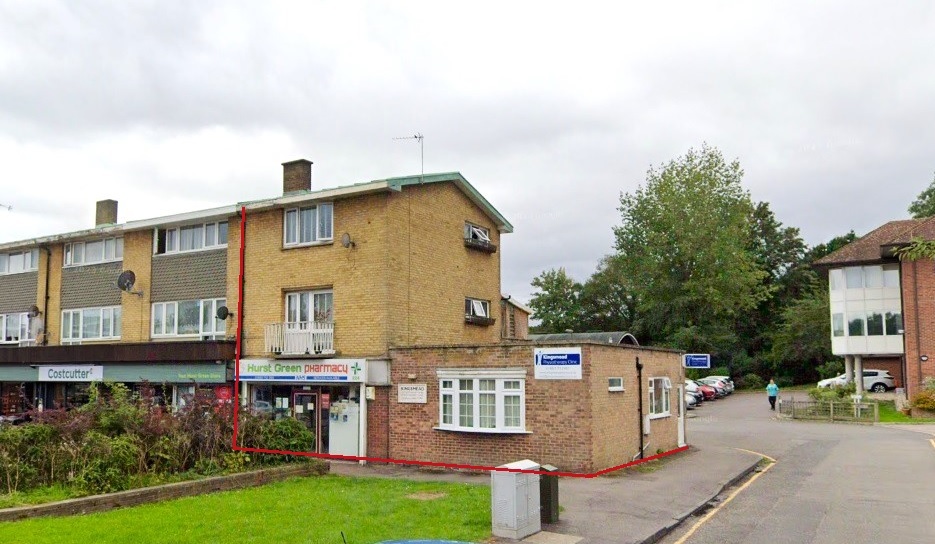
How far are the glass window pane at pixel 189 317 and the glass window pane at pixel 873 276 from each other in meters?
35.4

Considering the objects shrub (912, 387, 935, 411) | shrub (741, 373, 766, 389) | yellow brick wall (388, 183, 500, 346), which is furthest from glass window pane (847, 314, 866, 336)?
yellow brick wall (388, 183, 500, 346)

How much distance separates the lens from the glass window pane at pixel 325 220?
22.2 m

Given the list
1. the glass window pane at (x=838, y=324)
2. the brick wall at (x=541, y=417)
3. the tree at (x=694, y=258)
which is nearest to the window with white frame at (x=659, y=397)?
the brick wall at (x=541, y=417)

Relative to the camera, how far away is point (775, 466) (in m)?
19.7

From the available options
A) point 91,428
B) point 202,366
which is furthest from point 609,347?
point 202,366

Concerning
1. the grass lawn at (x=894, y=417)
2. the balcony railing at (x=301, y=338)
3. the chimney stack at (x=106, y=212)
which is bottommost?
the grass lawn at (x=894, y=417)

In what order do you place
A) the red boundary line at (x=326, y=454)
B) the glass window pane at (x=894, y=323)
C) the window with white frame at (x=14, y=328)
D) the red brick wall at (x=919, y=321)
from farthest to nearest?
the glass window pane at (x=894, y=323) < the red brick wall at (x=919, y=321) < the window with white frame at (x=14, y=328) < the red boundary line at (x=326, y=454)

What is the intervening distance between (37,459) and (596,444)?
10.8 meters

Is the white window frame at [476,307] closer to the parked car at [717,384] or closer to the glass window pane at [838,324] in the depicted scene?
the glass window pane at [838,324]

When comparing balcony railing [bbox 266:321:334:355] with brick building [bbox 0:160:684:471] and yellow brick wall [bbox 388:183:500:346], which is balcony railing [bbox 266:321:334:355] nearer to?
brick building [bbox 0:160:684:471]

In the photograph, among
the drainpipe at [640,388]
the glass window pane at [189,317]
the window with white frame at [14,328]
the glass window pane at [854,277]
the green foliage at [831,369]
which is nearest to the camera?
the drainpipe at [640,388]

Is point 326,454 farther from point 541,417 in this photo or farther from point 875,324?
point 875,324

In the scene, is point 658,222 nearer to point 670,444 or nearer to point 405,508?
point 670,444

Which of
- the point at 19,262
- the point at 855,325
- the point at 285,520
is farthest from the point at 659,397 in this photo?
the point at 855,325
